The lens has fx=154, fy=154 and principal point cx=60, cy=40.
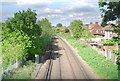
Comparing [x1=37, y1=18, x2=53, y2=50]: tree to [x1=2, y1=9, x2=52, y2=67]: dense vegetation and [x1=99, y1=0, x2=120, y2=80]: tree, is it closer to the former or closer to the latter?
[x1=2, y1=9, x2=52, y2=67]: dense vegetation

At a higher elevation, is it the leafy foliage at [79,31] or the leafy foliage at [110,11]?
the leafy foliage at [110,11]

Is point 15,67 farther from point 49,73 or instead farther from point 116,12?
point 116,12

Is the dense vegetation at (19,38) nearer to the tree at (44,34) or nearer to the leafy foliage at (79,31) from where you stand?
the tree at (44,34)

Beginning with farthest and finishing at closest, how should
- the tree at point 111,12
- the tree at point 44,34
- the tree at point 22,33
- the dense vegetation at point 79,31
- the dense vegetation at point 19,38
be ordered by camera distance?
the dense vegetation at point 79,31
the tree at point 44,34
the tree at point 22,33
the dense vegetation at point 19,38
the tree at point 111,12

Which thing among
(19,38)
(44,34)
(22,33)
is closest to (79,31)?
(44,34)

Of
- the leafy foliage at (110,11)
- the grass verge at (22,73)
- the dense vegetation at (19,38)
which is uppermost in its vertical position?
the leafy foliage at (110,11)

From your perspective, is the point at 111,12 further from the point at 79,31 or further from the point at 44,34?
the point at 79,31

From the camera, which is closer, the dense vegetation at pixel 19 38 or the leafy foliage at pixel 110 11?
the leafy foliage at pixel 110 11

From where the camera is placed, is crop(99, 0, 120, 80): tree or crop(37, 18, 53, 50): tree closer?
crop(99, 0, 120, 80): tree

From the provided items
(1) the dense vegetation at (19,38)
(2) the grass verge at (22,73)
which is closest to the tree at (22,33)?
(1) the dense vegetation at (19,38)

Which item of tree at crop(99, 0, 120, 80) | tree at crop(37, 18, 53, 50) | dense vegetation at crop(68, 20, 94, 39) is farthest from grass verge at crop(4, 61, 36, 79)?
dense vegetation at crop(68, 20, 94, 39)

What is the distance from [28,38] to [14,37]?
645mm

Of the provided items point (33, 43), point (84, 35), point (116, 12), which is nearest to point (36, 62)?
point (33, 43)

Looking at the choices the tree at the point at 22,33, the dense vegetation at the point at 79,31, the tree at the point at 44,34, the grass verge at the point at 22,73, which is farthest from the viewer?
the dense vegetation at the point at 79,31
